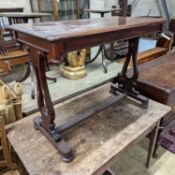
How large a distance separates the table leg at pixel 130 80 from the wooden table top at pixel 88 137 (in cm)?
7

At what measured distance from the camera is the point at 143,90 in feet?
5.38

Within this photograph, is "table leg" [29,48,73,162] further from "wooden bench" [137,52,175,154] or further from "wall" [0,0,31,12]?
"wall" [0,0,31,12]

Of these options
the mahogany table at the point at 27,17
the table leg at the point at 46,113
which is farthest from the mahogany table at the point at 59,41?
the mahogany table at the point at 27,17

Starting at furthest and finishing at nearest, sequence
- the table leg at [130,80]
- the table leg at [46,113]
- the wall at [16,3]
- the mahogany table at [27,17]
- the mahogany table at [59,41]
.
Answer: the wall at [16,3] < the mahogany table at [27,17] < the table leg at [130,80] < the table leg at [46,113] < the mahogany table at [59,41]

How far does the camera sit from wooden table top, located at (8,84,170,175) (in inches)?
37.5

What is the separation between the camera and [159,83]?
5.18ft

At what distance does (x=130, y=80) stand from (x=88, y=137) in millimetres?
639

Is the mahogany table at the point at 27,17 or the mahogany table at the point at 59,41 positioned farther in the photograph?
the mahogany table at the point at 27,17

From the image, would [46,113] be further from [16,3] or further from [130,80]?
[16,3]

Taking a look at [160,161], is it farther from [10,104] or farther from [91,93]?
[10,104]

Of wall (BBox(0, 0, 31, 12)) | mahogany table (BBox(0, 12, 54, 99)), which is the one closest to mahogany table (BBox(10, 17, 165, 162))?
mahogany table (BBox(0, 12, 54, 99))

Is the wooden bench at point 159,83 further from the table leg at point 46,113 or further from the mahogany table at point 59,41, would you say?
the table leg at point 46,113

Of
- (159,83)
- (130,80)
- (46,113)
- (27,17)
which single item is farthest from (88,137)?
(27,17)

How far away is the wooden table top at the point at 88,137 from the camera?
3.12 feet
